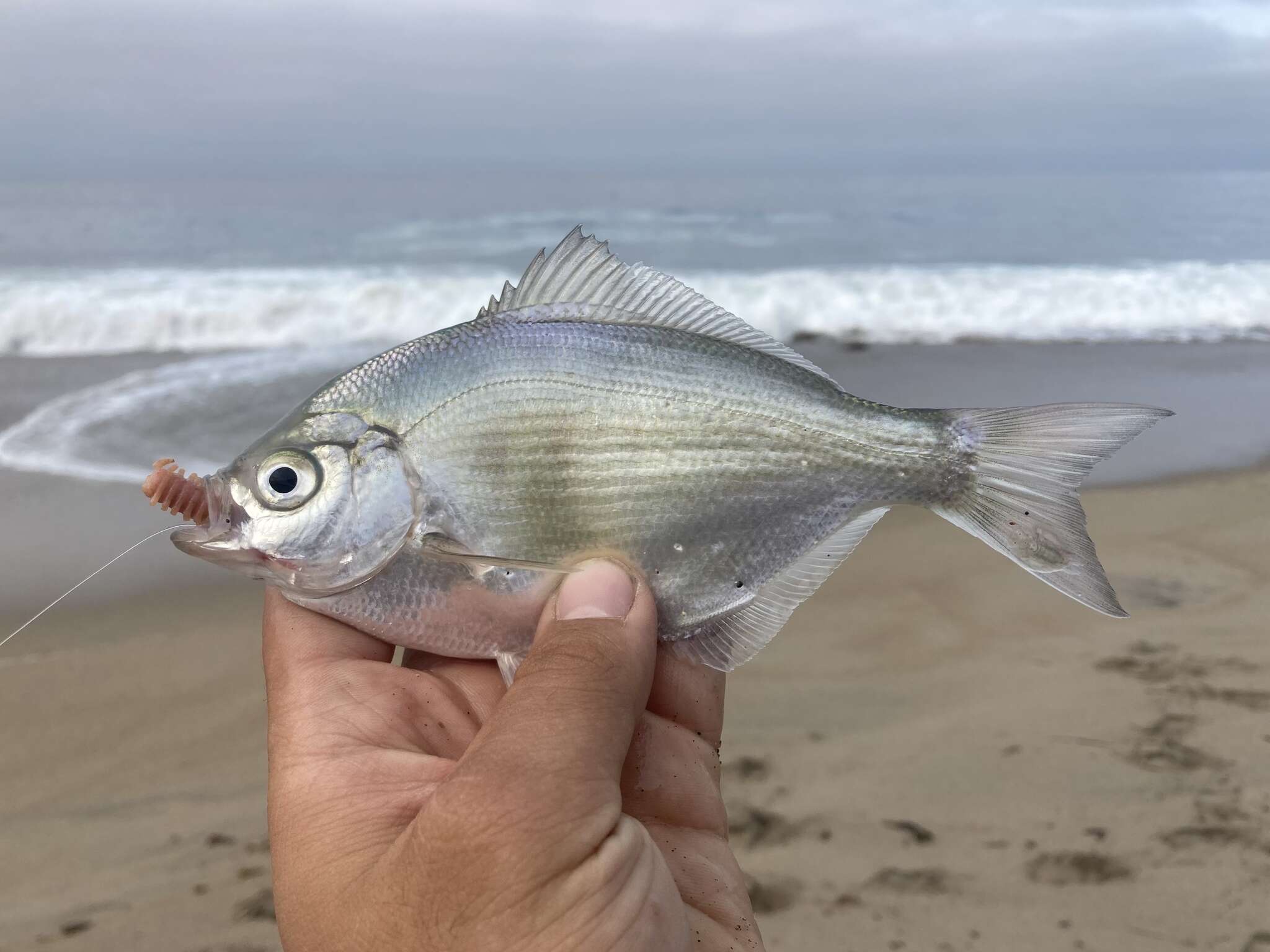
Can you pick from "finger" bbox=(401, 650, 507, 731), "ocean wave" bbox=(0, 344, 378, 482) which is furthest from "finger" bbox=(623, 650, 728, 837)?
"ocean wave" bbox=(0, 344, 378, 482)

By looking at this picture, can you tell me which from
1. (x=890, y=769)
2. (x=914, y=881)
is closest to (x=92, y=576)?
(x=914, y=881)

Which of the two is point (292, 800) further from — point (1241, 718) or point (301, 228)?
point (301, 228)

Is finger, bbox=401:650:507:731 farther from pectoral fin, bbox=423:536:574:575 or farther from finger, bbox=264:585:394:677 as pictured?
pectoral fin, bbox=423:536:574:575

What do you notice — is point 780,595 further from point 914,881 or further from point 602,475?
point 914,881

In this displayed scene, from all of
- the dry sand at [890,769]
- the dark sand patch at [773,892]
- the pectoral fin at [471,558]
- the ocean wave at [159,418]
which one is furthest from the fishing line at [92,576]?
the dark sand patch at [773,892]

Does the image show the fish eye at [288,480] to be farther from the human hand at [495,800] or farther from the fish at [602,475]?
the human hand at [495,800]

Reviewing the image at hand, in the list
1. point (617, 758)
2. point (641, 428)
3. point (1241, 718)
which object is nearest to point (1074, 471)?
point (641, 428)
